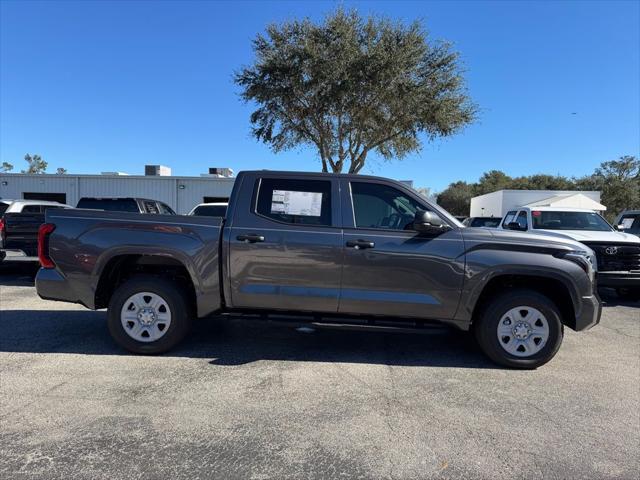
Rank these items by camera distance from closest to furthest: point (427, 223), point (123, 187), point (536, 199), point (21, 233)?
point (427, 223), point (21, 233), point (123, 187), point (536, 199)

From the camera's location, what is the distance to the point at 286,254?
4711 millimetres

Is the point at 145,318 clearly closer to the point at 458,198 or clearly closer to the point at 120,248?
the point at 120,248

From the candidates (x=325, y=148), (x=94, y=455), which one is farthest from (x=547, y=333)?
(x=325, y=148)

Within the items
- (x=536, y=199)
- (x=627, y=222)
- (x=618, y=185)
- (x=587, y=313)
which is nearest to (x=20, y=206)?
(x=587, y=313)

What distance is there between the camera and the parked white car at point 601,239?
27.6 feet

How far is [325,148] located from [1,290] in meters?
14.9

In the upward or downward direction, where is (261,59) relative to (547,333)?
upward

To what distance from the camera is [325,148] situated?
21.1 metres

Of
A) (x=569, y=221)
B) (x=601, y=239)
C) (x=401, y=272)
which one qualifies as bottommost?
(x=401, y=272)

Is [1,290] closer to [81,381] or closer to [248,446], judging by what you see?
[81,381]

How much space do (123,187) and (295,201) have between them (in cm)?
2172

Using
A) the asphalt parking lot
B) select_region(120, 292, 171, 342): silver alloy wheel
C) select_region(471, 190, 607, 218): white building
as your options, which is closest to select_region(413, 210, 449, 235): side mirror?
the asphalt parking lot

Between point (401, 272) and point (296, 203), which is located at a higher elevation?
point (296, 203)

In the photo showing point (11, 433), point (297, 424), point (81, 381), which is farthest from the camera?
point (81, 381)
